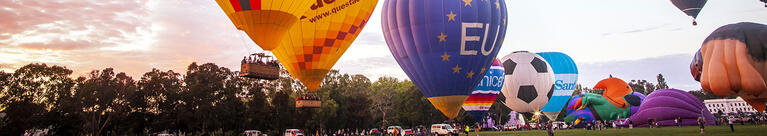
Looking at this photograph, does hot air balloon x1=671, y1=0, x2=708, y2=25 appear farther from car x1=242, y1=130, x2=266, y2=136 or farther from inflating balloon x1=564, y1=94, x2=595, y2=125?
car x1=242, y1=130, x2=266, y2=136

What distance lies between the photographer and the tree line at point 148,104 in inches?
1106

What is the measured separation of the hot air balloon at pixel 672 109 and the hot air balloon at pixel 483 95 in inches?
337

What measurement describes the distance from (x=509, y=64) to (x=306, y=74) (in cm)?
1433

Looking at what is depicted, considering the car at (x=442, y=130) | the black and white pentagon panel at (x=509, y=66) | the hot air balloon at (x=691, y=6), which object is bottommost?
the car at (x=442, y=130)

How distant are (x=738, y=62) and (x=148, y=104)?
32.4m

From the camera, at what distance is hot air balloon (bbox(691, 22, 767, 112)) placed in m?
11.8

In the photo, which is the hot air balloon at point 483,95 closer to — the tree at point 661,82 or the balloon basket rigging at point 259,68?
the balloon basket rigging at point 259,68

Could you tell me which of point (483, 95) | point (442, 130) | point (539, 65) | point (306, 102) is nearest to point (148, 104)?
point (306, 102)

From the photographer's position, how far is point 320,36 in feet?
60.5

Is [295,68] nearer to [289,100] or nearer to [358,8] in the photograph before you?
[358,8]

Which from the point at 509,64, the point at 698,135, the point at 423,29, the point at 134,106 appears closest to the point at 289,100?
the point at 134,106

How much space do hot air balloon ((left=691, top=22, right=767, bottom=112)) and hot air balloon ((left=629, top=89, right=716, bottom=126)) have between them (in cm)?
1246

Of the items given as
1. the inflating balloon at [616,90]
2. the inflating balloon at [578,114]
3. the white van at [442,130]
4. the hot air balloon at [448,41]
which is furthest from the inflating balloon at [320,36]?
the inflating balloon at [578,114]

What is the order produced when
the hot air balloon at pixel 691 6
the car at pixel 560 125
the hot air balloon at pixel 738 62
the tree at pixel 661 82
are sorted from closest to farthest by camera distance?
the hot air balloon at pixel 738 62 < the hot air balloon at pixel 691 6 < the car at pixel 560 125 < the tree at pixel 661 82
